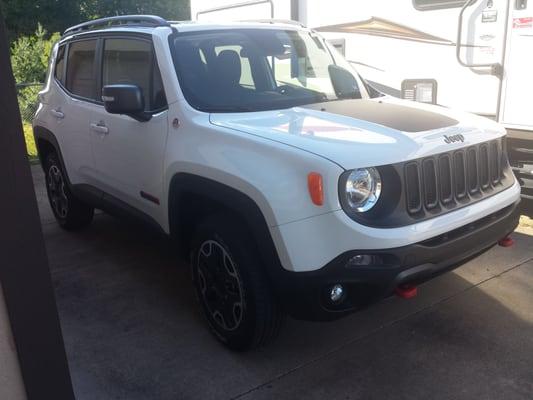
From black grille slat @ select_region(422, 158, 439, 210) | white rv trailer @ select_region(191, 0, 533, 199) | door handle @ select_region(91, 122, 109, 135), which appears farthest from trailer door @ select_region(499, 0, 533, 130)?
door handle @ select_region(91, 122, 109, 135)

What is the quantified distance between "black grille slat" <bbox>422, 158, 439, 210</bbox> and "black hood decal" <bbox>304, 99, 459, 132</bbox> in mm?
248

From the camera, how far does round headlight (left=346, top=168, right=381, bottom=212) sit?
8.52 feet

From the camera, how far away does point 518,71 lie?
4676 millimetres

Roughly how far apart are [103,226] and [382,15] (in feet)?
11.9

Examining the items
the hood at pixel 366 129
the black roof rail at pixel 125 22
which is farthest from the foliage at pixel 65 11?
the hood at pixel 366 129

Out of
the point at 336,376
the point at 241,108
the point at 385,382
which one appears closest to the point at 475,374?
the point at 385,382

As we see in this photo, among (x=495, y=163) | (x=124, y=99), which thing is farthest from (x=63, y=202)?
(x=495, y=163)

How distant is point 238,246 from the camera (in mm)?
2918

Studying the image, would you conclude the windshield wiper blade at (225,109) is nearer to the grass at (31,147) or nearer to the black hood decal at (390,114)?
the black hood decal at (390,114)

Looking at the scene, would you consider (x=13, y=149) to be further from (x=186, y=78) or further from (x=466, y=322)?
(x=466, y=322)

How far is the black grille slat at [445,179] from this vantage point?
2.90 m

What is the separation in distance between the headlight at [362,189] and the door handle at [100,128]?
2.26 meters

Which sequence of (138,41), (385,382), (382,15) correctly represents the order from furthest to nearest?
1. (382,15)
2. (138,41)
3. (385,382)

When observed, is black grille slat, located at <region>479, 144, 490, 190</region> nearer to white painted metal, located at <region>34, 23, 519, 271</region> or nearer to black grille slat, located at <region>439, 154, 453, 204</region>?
white painted metal, located at <region>34, 23, 519, 271</region>
